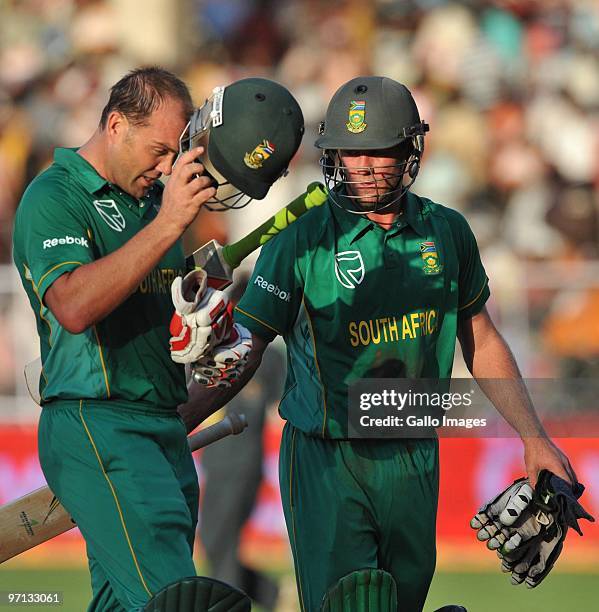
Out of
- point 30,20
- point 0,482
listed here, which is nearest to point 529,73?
point 30,20

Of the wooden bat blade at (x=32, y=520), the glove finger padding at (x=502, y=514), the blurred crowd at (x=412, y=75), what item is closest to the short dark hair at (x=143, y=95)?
the wooden bat blade at (x=32, y=520)

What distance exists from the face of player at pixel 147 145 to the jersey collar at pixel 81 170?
0.19ft

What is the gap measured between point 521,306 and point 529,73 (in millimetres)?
2928

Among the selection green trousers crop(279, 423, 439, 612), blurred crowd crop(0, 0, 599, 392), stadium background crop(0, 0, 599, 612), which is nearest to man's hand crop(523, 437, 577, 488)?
green trousers crop(279, 423, 439, 612)

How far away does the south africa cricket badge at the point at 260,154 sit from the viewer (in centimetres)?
384

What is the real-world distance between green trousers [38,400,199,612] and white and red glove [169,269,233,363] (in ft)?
0.97

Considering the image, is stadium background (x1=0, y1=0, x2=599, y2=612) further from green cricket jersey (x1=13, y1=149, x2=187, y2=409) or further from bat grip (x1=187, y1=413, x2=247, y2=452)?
green cricket jersey (x1=13, y1=149, x2=187, y2=409)

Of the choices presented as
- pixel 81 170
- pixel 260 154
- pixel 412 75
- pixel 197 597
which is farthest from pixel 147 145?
pixel 412 75

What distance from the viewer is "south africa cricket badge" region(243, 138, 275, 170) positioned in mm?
3836

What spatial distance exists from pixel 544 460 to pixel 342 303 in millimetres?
835

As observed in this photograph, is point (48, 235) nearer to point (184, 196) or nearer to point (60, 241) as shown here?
point (60, 241)

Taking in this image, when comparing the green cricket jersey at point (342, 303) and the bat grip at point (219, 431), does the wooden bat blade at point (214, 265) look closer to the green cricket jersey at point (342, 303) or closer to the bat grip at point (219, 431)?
the green cricket jersey at point (342, 303)

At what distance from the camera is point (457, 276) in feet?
14.4

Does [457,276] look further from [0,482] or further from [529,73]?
[529,73]
